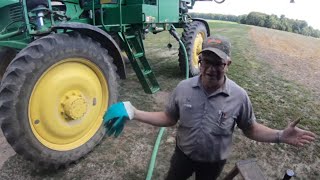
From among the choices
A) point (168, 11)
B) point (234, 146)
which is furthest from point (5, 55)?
point (234, 146)

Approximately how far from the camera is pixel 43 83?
9.67 feet

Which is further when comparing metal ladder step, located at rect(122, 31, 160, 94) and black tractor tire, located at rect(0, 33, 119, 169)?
metal ladder step, located at rect(122, 31, 160, 94)

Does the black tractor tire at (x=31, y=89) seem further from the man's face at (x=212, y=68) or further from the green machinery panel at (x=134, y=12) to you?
the man's face at (x=212, y=68)

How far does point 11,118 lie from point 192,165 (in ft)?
5.19

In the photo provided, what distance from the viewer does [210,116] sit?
205 cm

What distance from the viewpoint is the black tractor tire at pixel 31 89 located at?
8.75 feet

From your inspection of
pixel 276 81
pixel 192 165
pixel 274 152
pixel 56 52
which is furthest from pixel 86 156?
pixel 276 81

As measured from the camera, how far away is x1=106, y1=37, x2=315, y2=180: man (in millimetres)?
1982

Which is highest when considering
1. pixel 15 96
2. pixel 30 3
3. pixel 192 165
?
pixel 30 3

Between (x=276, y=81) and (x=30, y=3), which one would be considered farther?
(x=276, y=81)

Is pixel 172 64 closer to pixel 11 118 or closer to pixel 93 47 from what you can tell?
pixel 93 47

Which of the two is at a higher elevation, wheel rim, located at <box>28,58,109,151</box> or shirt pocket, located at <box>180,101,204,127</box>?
shirt pocket, located at <box>180,101,204,127</box>

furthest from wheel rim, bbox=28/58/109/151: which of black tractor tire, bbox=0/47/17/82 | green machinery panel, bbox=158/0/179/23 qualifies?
green machinery panel, bbox=158/0/179/23

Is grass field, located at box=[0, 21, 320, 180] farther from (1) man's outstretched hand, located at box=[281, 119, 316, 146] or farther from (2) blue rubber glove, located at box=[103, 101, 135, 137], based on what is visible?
(1) man's outstretched hand, located at box=[281, 119, 316, 146]
